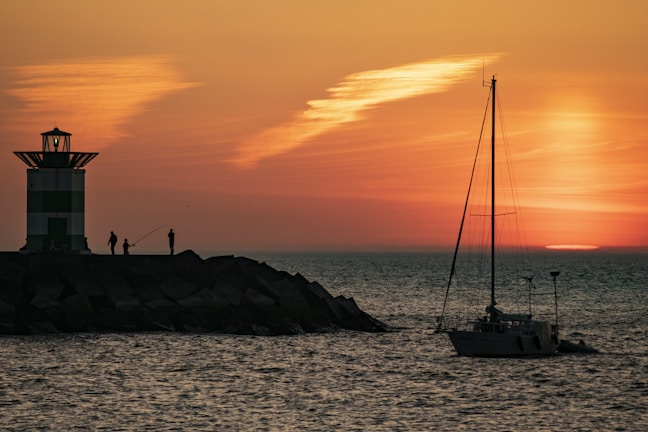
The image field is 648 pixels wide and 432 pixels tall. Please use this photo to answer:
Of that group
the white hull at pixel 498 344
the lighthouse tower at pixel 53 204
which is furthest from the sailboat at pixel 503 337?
the lighthouse tower at pixel 53 204

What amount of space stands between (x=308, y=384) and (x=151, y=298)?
50.9 feet

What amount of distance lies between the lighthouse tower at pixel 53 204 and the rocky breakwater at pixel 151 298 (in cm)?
249

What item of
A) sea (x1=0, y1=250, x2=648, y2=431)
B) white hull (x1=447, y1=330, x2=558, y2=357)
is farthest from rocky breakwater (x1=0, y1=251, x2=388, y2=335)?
white hull (x1=447, y1=330, x2=558, y2=357)

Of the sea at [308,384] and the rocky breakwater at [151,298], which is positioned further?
the rocky breakwater at [151,298]

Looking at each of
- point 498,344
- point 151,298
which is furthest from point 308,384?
point 151,298

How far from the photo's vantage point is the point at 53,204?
53.1 metres

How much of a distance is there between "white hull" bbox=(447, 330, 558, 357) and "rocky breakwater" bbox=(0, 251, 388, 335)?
9.36 metres

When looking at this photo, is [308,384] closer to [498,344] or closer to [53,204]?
[498,344]

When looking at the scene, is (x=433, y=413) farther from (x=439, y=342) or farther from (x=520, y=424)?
(x=439, y=342)

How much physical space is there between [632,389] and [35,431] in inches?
756

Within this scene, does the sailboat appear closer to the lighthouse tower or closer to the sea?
the sea

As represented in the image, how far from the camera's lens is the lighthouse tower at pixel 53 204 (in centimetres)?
5300

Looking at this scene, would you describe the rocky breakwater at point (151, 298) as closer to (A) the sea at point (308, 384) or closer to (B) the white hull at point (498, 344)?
(A) the sea at point (308, 384)

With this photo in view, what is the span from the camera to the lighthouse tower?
174ft
